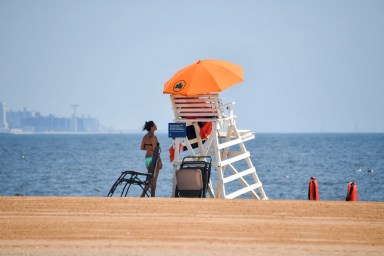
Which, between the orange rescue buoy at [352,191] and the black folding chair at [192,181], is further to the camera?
the orange rescue buoy at [352,191]

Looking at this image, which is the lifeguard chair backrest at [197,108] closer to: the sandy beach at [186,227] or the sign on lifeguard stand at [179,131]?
the sign on lifeguard stand at [179,131]

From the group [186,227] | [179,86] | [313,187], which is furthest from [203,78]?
[186,227]

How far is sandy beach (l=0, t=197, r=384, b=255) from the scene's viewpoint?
9.78 m

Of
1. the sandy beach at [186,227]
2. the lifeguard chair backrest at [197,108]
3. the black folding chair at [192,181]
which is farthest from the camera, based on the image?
the lifeguard chair backrest at [197,108]

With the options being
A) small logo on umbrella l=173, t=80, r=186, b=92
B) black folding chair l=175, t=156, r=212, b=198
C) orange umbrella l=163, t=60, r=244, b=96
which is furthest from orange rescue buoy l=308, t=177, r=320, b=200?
small logo on umbrella l=173, t=80, r=186, b=92

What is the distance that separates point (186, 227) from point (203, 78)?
5175mm

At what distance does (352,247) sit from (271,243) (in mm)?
749

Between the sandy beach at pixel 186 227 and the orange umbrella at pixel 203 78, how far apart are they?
283 centimetres

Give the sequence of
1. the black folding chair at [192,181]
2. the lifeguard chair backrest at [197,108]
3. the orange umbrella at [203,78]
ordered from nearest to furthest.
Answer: the black folding chair at [192,181], the lifeguard chair backrest at [197,108], the orange umbrella at [203,78]

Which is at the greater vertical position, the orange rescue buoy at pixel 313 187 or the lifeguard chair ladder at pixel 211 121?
the lifeguard chair ladder at pixel 211 121

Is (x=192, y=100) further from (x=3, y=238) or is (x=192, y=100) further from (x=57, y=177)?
(x=57, y=177)

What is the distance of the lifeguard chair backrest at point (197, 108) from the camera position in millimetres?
15406

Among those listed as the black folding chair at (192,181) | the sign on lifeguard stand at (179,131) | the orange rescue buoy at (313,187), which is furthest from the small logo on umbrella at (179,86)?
the orange rescue buoy at (313,187)

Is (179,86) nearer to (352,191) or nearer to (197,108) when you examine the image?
(197,108)
